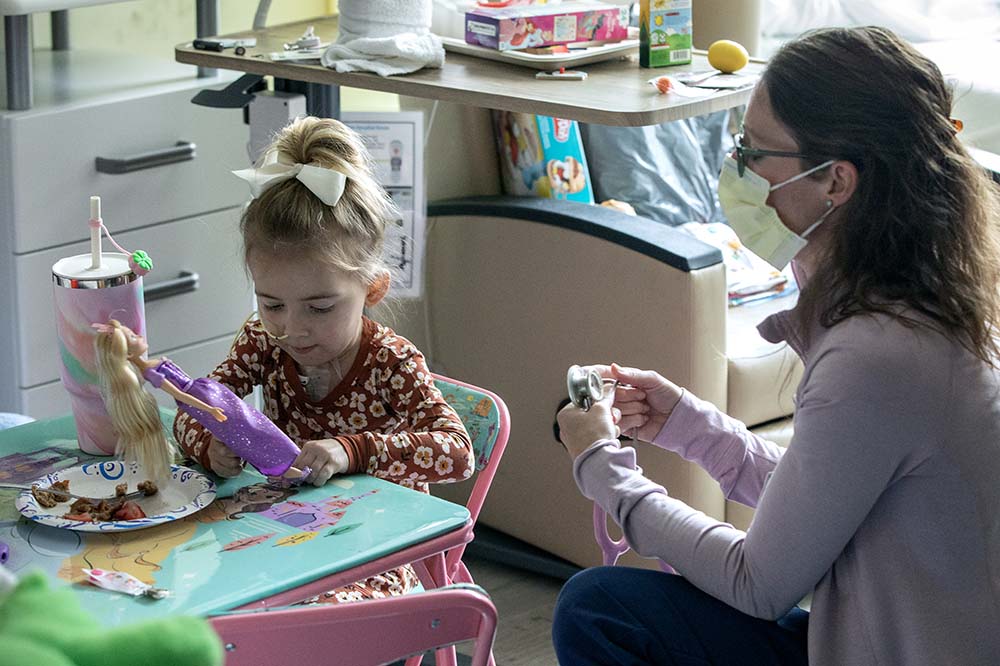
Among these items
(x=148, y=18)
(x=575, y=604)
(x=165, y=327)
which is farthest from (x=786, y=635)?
(x=148, y=18)

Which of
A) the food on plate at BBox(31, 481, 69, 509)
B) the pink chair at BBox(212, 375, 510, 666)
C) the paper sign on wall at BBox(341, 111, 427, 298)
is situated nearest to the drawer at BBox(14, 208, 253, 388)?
the paper sign on wall at BBox(341, 111, 427, 298)

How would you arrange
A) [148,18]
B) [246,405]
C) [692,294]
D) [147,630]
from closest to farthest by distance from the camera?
[147,630] < [246,405] < [692,294] < [148,18]

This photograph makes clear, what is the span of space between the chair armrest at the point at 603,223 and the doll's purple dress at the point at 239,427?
3.34 feet

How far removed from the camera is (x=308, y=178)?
1633 millimetres

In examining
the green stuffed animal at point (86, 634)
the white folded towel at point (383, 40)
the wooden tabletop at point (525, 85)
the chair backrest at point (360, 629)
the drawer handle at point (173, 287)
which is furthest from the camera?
the drawer handle at point (173, 287)

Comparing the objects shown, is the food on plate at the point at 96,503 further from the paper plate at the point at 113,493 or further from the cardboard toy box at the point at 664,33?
the cardboard toy box at the point at 664,33

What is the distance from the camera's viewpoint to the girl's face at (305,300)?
5.42 ft

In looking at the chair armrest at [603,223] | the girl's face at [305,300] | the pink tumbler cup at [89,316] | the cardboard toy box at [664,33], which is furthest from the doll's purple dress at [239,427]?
the cardboard toy box at [664,33]

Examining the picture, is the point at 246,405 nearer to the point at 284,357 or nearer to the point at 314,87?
the point at 284,357

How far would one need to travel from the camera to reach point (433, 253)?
106 inches

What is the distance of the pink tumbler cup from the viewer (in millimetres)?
1480

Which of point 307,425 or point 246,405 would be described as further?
point 307,425

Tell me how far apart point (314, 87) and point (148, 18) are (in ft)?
4.08

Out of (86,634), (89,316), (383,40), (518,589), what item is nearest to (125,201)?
(383,40)
